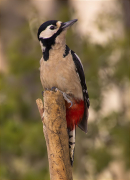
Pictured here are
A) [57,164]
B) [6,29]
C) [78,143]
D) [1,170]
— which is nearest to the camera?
[57,164]

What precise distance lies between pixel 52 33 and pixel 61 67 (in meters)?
0.25

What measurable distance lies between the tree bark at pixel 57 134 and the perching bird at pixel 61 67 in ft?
0.35

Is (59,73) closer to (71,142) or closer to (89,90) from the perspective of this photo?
(71,142)

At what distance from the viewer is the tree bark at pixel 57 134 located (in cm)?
181

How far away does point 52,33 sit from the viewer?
6.44ft

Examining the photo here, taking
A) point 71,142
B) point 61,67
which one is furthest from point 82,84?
point 71,142

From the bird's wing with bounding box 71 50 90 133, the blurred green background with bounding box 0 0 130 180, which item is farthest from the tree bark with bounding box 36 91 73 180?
the blurred green background with bounding box 0 0 130 180

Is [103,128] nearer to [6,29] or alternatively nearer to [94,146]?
[94,146]

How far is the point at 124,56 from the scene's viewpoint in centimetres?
391

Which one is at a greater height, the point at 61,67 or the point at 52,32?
the point at 52,32

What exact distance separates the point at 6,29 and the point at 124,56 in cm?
336

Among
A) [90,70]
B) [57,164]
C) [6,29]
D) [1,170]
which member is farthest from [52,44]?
[6,29]

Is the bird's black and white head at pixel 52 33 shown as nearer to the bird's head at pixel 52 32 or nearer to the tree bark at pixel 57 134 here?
the bird's head at pixel 52 32

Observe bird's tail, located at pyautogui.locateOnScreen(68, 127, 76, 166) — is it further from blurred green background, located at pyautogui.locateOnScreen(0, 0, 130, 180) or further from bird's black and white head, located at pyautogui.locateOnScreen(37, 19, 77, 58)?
blurred green background, located at pyautogui.locateOnScreen(0, 0, 130, 180)
